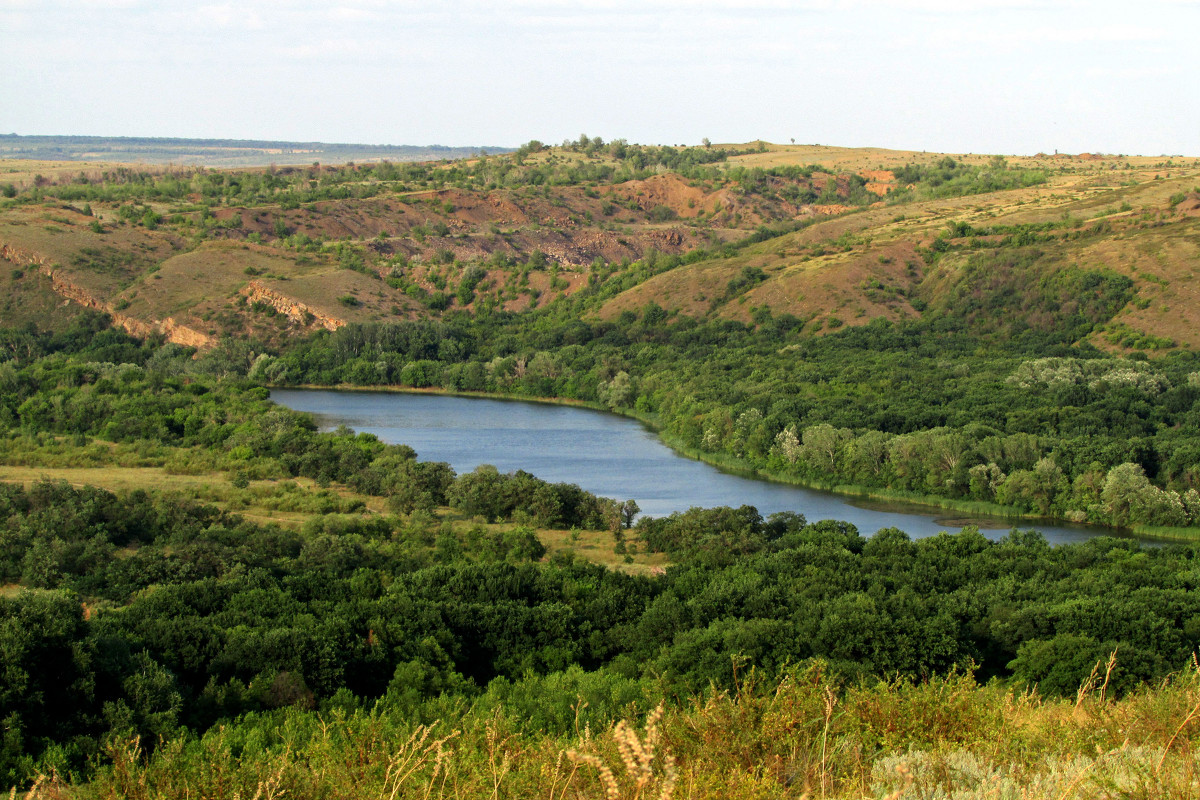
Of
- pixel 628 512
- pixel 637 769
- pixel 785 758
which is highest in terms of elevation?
pixel 637 769

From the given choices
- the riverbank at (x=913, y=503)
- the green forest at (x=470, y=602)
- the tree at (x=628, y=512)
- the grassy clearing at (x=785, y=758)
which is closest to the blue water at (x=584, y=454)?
the riverbank at (x=913, y=503)

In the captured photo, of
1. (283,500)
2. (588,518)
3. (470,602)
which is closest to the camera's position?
(470,602)

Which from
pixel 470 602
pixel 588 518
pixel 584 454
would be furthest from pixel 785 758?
pixel 584 454

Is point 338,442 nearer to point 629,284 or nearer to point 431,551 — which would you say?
point 431,551

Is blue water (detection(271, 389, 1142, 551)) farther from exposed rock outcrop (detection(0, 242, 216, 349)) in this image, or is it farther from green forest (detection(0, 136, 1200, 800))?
exposed rock outcrop (detection(0, 242, 216, 349))

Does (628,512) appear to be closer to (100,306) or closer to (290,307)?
(290,307)

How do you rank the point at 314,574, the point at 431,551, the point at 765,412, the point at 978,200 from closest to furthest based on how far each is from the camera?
the point at 314,574, the point at 431,551, the point at 765,412, the point at 978,200

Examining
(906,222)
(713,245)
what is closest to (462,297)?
(713,245)

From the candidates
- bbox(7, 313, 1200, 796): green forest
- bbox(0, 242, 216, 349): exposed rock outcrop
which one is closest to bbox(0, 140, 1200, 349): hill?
bbox(0, 242, 216, 349): exposed rock outcrop

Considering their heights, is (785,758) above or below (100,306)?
above
